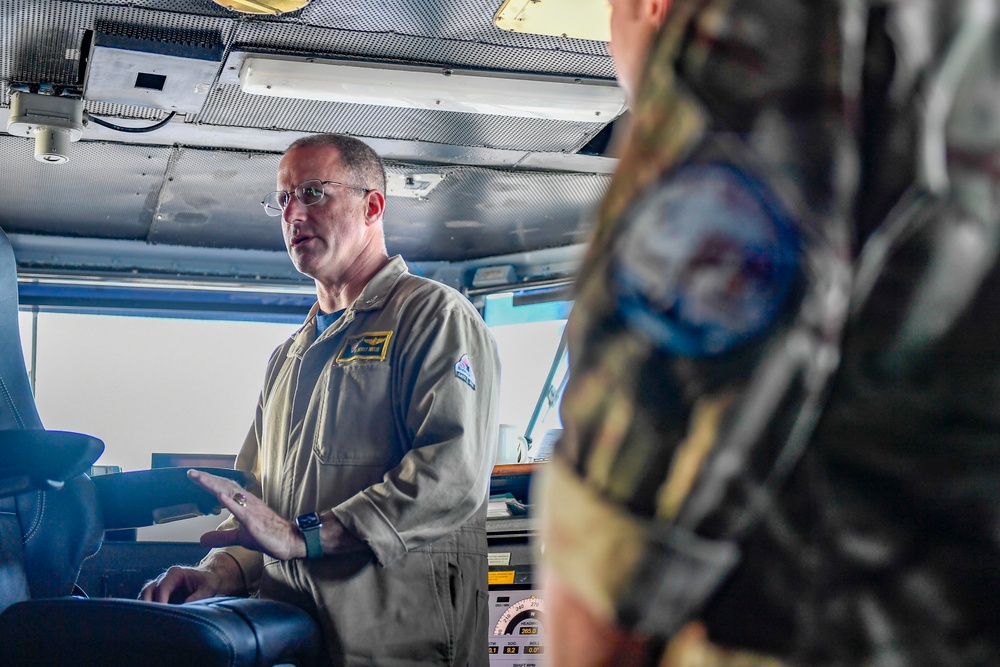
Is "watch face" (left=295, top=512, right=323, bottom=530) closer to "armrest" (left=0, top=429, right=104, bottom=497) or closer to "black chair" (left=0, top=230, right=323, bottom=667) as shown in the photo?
"black chair" (left=0, top=230, right=323, bottom=667)

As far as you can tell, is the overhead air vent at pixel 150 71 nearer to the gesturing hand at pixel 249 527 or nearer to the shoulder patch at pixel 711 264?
the gesturing hand at pixel 249 527

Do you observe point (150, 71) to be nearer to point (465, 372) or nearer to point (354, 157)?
point (354, 157)

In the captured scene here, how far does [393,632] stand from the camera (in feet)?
6.78

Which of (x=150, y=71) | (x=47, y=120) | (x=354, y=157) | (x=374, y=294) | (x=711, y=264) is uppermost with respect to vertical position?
(x=150, y=71)

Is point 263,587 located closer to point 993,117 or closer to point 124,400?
point 993,117

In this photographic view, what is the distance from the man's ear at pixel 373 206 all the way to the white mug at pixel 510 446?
2.16 metres

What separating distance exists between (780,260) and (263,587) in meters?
2.04

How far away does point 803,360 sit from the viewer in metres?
0.36

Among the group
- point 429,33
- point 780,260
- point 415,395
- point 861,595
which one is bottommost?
point 861,595

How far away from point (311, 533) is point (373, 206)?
37.9 inches

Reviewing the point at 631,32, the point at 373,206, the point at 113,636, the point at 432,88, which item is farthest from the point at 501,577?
the point at 631,32

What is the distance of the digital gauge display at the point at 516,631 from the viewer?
11.4 ft

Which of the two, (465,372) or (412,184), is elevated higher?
(412,184)

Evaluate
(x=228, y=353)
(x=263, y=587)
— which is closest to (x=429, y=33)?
(x=263, y=587)
